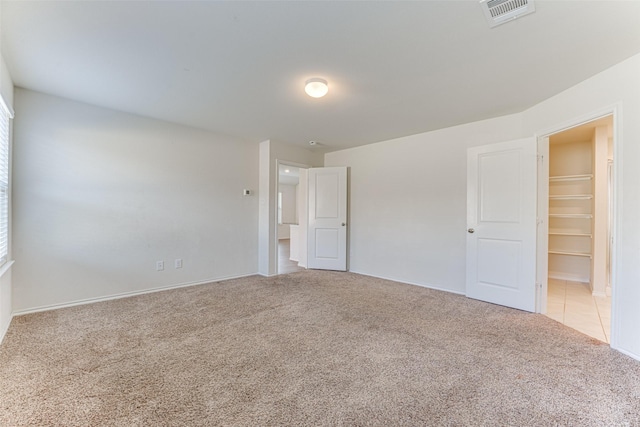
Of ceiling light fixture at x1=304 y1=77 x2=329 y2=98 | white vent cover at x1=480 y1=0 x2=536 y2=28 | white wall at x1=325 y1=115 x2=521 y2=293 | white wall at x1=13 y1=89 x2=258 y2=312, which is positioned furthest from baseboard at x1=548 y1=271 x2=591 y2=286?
white wall at x1=13 y1=89 x2=258 y2=312

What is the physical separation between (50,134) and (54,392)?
2.78 metres

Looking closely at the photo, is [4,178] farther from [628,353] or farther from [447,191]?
[628,353]

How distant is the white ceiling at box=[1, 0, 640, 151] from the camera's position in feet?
5.67

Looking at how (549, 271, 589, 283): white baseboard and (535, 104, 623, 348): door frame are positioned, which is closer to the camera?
(535, 104, 623, 348): door frame

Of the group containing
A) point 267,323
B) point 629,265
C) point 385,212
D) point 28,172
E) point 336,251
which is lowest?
point 267,323

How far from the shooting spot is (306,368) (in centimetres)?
196

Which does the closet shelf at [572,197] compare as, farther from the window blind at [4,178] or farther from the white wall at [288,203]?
the white wall at [288,203]

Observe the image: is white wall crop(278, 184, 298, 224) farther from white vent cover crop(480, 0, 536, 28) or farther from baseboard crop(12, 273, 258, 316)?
white vent cover crop(480, 0, 536, 28)

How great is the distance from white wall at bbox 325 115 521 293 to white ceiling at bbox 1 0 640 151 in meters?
0.70

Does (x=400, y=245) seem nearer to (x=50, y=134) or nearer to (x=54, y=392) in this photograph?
(x=54, y=392)

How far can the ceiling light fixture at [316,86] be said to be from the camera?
256 centimetres

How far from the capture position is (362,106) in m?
3.23

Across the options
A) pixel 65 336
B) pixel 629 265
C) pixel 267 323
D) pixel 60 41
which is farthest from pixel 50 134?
pixel 629 265

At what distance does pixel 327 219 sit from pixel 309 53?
3501 mm
